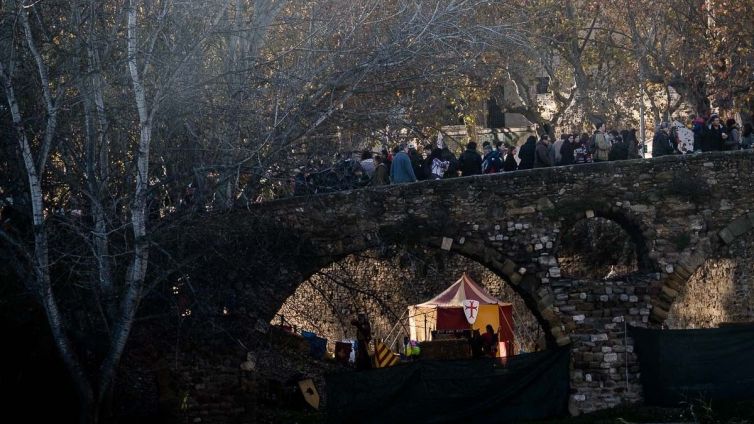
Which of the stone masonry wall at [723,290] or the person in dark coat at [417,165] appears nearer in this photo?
the person in dark coat at [417,165]

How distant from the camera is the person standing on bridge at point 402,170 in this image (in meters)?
22.3

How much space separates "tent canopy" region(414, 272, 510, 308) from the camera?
2855 centimetres

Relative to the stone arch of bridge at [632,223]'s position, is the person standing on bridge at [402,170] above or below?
above

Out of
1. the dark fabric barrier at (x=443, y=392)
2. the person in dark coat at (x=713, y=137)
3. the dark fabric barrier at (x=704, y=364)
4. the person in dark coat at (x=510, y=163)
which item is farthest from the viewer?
the person in dark coat at (x=510, y=163)

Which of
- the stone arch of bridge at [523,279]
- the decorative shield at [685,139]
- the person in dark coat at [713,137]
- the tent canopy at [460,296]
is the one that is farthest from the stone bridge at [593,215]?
the tent canopy at [460,296]

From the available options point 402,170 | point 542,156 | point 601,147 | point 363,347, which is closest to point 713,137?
point 601,147

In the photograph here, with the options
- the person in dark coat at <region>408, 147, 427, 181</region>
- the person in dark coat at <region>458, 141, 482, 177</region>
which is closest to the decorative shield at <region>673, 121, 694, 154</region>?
the person in dark coat at <region>458, 141, 482, 177</region>

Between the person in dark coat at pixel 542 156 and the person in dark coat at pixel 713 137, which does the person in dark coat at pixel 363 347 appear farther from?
the person in dark coat at pixel 713 137

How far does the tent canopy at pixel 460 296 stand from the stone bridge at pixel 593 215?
232 inches

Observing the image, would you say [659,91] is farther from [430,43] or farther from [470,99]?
[430,43]

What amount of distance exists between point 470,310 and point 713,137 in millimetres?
7016

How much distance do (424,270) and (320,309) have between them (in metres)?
2.48

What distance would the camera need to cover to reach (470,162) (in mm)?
23406

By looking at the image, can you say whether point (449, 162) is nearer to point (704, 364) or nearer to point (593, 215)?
point (593, 215)
